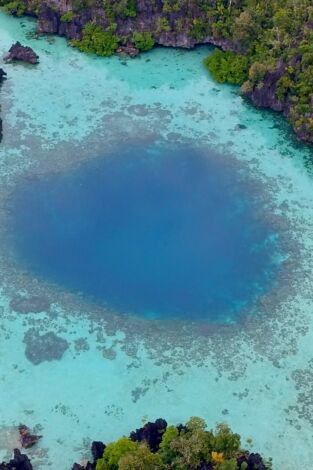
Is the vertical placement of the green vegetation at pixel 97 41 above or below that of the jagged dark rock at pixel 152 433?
above

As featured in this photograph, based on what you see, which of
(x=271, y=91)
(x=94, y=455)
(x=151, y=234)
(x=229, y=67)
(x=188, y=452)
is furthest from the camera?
(x=229, y=67)

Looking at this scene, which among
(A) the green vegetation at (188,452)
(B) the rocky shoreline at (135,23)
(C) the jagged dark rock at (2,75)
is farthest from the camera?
(B) the rocky shoreline at (135,23)

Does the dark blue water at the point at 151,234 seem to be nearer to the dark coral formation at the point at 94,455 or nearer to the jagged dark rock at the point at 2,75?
the dark coral formation at the point at 94,455

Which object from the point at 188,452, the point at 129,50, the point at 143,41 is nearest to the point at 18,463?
the point at 188,452

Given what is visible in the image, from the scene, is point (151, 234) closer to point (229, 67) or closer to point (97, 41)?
point (229, 67)

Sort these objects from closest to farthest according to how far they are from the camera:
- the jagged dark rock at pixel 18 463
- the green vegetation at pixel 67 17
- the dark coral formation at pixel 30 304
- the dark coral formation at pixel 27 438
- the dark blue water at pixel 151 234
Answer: the jagged dark rock at pixel 18 463, the dark coral formation at pixel 27 438, the dark coral formation at pixel 30 304, the dark blue water at pixel 151 234, the green vegetation at pixel 67 17

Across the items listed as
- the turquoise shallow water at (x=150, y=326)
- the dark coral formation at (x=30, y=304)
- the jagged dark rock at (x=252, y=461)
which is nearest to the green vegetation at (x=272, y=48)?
the turquoise shallow water at (x=150, y=326)

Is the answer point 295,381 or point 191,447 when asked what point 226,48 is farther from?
point 191,447
